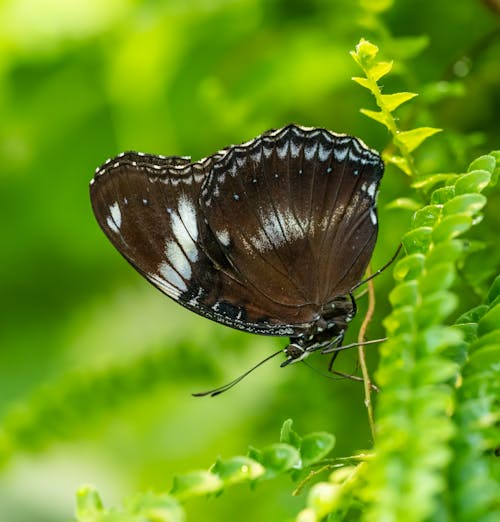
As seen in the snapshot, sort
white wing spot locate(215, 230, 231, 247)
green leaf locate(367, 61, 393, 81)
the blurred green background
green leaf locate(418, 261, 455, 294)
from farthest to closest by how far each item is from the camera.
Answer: the blurred green background
white wing spot locate(215, 230, 231, 247)
green leaf locate(367, 61, 393, 81)
green leaf locate(418, 261, 455, 294)

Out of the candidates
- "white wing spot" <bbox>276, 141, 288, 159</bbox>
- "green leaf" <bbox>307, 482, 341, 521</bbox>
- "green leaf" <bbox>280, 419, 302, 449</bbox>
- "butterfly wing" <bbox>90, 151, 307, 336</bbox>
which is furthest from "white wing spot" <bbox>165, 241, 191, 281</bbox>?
"green leaf" <bbox>307, 482, 341, 521</bbox>

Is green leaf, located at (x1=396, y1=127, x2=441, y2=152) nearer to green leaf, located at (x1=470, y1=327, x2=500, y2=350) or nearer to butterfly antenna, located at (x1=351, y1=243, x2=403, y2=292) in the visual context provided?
butterfly antenna, located at (x1=351, y1=243, x2=403, y2=292)

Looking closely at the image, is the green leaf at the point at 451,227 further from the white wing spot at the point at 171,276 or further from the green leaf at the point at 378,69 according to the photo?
the white wing spot at the point at 171,276

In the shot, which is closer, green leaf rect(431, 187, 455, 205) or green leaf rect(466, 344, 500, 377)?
green leaf rect(466, 344, 500, 377)

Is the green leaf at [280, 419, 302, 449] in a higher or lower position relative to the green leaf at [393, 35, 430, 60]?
lower

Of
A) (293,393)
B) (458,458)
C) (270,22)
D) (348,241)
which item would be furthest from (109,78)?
(458,458)

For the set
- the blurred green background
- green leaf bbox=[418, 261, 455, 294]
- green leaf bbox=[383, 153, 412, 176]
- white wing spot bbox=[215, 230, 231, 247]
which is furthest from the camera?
the blurred green background

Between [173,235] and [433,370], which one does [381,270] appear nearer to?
[173,235]
